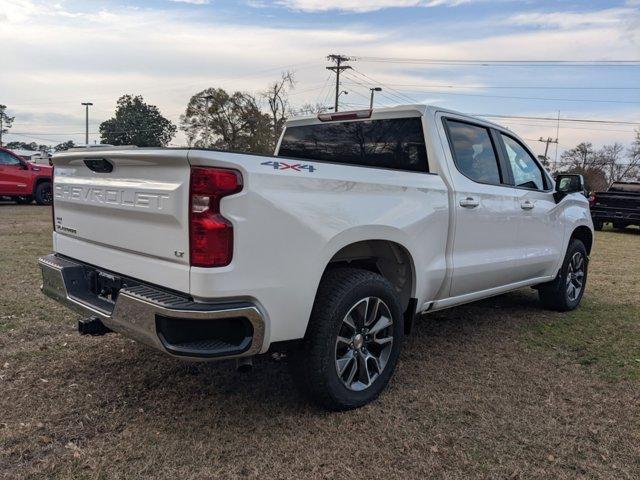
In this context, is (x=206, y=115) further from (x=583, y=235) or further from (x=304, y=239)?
(x=304, y=239)

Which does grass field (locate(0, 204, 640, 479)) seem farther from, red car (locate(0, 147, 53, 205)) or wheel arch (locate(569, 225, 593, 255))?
red car (locate(0, 147, 53, 205))

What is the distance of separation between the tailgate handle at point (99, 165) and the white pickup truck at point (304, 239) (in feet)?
Answer: 0.03

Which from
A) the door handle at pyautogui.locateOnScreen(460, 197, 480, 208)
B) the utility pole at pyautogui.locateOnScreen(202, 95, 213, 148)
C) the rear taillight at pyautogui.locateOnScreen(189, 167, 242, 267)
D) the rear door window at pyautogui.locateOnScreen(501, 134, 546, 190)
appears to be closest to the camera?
the rear taillight at pyautogui.locateOnScreen(189, 167, 242, 267)

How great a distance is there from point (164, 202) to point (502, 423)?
2.31m

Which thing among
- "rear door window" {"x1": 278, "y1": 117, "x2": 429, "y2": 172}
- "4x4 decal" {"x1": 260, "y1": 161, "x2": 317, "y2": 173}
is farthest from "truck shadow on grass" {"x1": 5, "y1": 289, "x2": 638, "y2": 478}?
"rear door window" {"x1": 278, "y1": 117, "x2": 429, "y2": 172}

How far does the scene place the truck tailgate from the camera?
2.67m

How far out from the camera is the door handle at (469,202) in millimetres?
4066

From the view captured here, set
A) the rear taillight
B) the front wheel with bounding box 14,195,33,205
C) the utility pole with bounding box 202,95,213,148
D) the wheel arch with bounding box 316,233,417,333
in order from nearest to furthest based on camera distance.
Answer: the rear taillight, the wheel arch with bounding box 316,233,417,333, the front wheel with bounding box 14,195,33,205, the utility pole with bounding box 202,95,213,148

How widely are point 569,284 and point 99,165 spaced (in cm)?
497

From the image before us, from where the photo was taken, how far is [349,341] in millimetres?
3270

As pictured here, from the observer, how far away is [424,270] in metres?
3.80

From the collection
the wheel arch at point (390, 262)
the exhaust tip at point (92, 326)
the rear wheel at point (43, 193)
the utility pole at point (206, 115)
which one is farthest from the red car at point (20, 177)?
the utility pole at point (206, 115)

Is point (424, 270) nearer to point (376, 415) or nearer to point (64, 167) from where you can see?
point (376, 415)

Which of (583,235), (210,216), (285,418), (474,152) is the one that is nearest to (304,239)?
(210,216)
